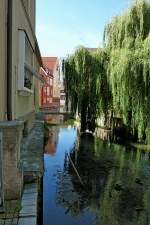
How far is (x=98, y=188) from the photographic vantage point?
35.9 feet

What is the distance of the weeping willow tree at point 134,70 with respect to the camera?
16281 mm

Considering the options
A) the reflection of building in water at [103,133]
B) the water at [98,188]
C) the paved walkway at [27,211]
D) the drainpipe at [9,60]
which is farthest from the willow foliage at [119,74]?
the paved walkway at [27,211]

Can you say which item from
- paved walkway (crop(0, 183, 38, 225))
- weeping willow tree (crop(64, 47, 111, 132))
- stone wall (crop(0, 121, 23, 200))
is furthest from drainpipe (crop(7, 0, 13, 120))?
weeping willow tree (crop(64, 47, 111, 132))

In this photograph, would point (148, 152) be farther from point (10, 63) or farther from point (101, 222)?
point (10, 63)

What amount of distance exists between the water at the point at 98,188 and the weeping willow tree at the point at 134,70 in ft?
6.08

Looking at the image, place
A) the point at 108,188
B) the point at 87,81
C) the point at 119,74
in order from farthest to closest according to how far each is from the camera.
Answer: the point at 87,81 < the point at 119,74 < the point at 108,188

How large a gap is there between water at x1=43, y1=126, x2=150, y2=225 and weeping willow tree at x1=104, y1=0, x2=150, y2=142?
185cm

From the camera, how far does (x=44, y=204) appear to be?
9320mm

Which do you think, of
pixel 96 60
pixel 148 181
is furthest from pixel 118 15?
pixel 148 181

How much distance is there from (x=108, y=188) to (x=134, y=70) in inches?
271

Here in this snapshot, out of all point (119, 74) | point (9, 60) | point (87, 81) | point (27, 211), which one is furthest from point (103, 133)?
point (27, 211)

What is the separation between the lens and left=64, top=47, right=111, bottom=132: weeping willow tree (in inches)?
846

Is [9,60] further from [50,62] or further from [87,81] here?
[50,62]

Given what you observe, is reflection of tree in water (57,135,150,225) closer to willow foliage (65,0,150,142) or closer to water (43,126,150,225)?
water (43,126,150,225)
